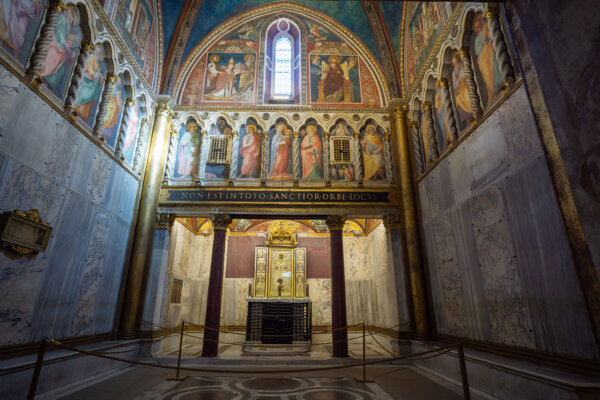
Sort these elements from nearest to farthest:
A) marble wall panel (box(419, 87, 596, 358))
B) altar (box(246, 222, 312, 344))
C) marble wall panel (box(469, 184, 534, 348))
→ marble wall panel (box(419, 87, 596, 358)), marble wall panel (box(469, 184, 534, 348)), altar (box(246, 222, 312, 344))

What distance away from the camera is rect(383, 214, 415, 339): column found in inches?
364

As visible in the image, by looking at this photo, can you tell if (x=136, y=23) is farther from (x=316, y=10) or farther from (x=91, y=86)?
(x=316, y=10)

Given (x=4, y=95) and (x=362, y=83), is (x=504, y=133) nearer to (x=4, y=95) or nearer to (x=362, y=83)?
(x=362, y=83)

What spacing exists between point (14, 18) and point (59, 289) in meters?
5.08

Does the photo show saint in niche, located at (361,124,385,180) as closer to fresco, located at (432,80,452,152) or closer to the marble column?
fresco, located at (432,80,452,152)

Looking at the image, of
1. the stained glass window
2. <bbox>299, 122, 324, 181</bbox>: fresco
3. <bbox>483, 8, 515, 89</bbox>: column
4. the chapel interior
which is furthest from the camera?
the stained glass window

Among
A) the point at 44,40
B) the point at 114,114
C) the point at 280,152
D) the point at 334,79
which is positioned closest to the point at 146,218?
the point at 114,114

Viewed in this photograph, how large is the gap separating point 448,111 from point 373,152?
3434 millimetres

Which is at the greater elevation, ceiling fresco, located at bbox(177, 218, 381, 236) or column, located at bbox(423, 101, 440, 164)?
column, located at bbox(423, 101, 440, 164)

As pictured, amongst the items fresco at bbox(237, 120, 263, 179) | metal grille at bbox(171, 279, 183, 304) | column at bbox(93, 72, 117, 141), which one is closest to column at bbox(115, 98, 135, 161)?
column at bbox(93, 72, 117, 141)

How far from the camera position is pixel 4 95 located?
506cm

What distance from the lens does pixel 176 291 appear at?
12.4 meters

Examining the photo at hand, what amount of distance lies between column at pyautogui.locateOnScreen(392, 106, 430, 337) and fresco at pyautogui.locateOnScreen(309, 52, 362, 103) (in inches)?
78.2

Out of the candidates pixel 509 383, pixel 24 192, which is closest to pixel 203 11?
pixel 24 192
